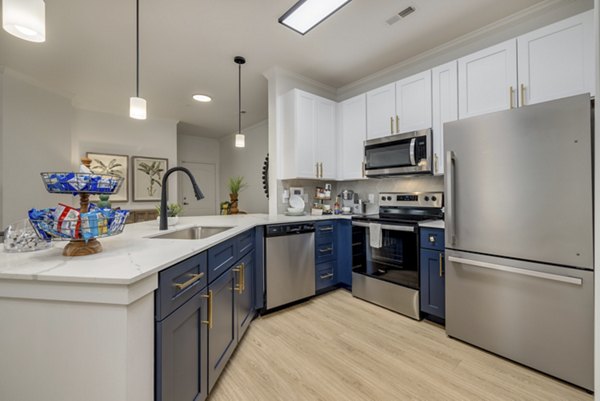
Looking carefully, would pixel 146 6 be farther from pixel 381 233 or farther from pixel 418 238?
pixel 418 238

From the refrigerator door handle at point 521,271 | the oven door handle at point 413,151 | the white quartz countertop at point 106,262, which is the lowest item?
the refrigerator door handle at point 521,271

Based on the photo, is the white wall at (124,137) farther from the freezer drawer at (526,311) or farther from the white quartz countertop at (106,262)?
the freezer drawer at (526,311)

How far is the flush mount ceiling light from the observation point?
1009mm

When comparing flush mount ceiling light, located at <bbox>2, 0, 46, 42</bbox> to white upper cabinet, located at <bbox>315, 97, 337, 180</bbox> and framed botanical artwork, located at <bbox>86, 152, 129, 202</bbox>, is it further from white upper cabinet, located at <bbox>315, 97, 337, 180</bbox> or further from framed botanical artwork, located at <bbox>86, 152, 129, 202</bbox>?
framed botanical artwork, located at <bbox>86, 152, 129, 202</bbox>

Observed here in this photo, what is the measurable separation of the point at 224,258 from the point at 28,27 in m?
1.37

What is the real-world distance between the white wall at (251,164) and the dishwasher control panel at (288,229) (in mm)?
2797

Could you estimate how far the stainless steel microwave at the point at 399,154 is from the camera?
253 cm

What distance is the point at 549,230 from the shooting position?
1.54 meters

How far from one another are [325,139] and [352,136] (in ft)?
1.13

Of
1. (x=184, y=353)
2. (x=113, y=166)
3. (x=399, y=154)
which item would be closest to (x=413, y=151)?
(x=399, y=154)

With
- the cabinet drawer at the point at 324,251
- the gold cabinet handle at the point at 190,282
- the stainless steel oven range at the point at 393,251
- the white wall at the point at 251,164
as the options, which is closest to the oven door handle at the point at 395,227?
the stainless steel oven range at the point at 393,251

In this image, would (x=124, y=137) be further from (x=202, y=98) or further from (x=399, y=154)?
(x=399, y=154)

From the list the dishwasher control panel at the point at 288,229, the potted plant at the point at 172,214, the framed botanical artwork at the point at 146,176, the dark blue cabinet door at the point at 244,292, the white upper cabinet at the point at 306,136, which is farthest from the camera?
the framed botanical artwork at the point at 146,176

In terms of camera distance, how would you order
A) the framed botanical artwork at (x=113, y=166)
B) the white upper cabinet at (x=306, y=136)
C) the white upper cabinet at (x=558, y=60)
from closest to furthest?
the white upper cabinet at (x=558, y=60), the white upper cabinet at (x=306, y=136), the framed botanical artwork at (x=113, y=166)
